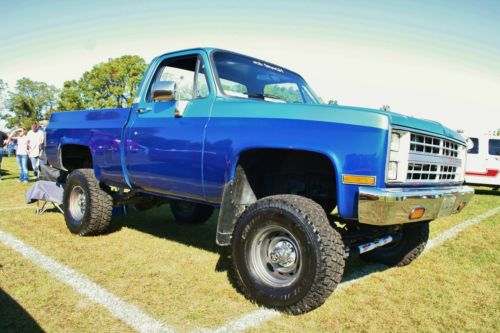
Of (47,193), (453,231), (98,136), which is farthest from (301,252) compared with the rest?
(47,193)

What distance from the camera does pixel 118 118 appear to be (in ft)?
15.0

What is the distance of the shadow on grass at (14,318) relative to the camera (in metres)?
2.65

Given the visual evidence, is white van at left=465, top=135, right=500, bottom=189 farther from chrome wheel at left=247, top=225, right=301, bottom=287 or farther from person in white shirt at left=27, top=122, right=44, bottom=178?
person in white shirt at left=27, top=122, right=44, bottom=178

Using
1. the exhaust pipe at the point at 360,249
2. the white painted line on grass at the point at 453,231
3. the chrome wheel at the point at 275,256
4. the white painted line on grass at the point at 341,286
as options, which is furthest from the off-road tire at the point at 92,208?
the white painted line on grass at the point at 453,231

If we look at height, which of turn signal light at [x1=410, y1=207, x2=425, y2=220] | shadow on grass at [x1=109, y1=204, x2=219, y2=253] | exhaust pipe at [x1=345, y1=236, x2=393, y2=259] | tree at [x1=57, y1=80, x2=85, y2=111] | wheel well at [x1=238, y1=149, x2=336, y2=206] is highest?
tree at [x1=57, y1=80, x2=85, y2=111]

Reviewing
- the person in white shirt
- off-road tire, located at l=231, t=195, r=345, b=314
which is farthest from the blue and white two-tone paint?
the person in white shirt

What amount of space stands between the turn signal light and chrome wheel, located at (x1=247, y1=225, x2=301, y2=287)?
0.87 meters

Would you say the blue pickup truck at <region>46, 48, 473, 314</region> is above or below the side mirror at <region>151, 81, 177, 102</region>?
below

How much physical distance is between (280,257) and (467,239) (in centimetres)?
392

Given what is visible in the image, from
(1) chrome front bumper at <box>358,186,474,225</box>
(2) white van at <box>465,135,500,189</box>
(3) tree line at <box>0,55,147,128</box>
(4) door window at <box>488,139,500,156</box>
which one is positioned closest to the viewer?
(1) chrome front bumper at <box>358,186,474,225</box>

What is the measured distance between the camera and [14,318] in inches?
110

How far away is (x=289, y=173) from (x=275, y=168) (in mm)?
142

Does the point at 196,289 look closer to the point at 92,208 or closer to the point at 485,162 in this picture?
the point at 92,208

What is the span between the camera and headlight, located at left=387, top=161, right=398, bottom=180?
2.70m
